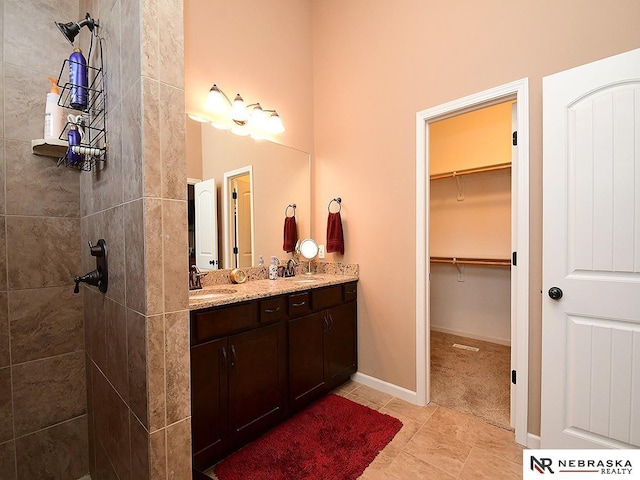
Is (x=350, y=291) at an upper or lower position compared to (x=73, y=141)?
lower

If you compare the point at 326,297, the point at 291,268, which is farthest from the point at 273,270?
the point at 326,297

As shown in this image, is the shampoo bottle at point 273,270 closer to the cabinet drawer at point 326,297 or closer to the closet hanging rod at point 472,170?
the cabinet drawer at point 326,297

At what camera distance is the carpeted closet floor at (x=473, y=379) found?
86.3 inches

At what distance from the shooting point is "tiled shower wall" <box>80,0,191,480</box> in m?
0.99

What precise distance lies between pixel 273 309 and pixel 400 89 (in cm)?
195

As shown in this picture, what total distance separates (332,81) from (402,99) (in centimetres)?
83

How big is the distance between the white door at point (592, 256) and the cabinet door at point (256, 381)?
156 cm

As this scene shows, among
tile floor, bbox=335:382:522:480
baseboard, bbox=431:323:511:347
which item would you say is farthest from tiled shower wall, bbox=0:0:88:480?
baseboard, bbox=431:323:511:347

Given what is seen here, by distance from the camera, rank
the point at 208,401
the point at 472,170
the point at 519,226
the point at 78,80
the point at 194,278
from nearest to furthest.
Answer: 1. the point at 78,80
2. the point at 208,401
3. the point at 519,226
4. the point at 194,278
5. the point at 472,170

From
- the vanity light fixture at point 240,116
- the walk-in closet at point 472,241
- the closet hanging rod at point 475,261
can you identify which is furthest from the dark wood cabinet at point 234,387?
the closet hanging rod at point 475,261

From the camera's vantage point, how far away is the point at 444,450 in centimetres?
178

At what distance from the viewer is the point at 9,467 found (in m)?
1.47

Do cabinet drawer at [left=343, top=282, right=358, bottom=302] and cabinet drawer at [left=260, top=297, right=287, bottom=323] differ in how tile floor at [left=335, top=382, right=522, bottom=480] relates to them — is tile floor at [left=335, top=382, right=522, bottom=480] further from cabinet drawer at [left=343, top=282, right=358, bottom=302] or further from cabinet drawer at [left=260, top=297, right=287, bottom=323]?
cabinet drawer at [left=260, top=297, right=287, bottom=323]

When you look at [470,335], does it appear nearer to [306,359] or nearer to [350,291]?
[350,291]
